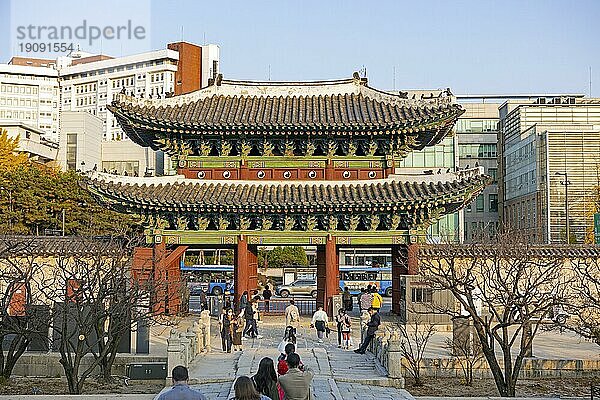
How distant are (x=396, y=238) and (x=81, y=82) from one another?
114m

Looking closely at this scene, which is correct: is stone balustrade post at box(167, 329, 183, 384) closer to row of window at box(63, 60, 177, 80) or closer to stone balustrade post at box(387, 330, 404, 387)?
Result: stone balustrade post at box(387, 330, 404, 387)

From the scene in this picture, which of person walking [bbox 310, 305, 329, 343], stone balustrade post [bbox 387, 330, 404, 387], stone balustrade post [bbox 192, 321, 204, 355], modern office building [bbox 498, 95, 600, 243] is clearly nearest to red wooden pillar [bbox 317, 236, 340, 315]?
person walking [bbox 310, 305, 329, 343]

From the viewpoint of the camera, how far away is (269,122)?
109ft

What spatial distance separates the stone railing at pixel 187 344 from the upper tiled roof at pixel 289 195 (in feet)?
22.7

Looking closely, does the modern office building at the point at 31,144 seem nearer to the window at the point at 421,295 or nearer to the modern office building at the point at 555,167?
the modern office building at the point at 555,167

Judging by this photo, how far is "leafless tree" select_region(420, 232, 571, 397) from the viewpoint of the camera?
22203 millimetres

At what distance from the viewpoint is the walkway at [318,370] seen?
1958 cm

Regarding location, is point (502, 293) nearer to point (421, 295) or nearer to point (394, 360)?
point (394, 360)

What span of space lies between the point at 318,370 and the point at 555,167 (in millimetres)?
61238

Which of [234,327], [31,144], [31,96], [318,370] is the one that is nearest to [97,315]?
[234,327]

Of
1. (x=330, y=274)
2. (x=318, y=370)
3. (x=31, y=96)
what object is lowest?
(x=318, y=370)

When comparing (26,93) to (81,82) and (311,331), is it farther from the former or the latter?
(311,331)

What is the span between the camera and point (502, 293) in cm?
2420

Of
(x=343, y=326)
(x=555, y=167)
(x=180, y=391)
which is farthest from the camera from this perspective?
(x=555, y=167)
